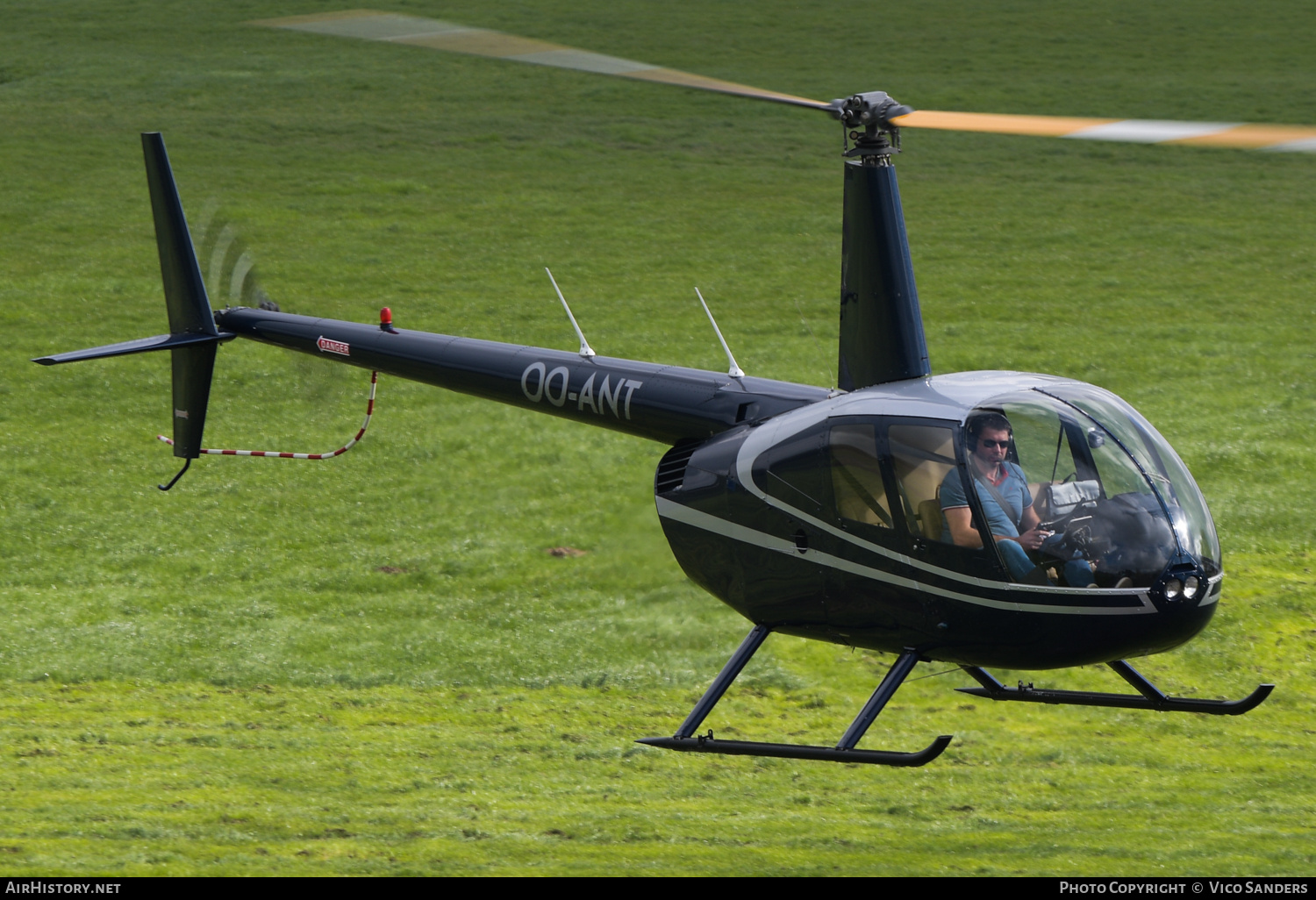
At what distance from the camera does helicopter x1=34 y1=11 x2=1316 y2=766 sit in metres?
8.30

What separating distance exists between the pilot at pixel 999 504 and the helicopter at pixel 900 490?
0.05 feet

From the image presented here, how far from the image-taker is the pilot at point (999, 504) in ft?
27.4

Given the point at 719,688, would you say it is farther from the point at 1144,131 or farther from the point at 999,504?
the point at 1144,131

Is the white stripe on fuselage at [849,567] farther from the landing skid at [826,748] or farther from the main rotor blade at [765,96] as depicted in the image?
the main rotor blade at [765,96]

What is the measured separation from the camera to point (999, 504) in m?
8.39

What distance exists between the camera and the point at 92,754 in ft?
47.8

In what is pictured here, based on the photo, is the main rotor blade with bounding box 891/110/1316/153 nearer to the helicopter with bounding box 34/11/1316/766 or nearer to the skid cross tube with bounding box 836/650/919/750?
the helicopter with bounding box 34/11/1316/766

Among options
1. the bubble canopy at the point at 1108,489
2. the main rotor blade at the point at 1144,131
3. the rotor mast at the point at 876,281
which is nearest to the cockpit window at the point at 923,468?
the bubble canopy at the point at 1108,489

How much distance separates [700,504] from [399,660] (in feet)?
28.3

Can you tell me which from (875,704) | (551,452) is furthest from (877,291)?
(551,452)

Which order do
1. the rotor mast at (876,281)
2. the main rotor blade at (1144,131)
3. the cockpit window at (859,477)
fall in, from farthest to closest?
the rotor mast at (876,281) → the cockpit window at (859,477) → the main rotor blade at (1144,131)

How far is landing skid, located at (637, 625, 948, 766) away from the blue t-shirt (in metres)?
1.03

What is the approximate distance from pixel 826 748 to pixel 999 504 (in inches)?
73.1

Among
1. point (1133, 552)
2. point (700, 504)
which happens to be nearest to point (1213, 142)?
point (1133, 552)
